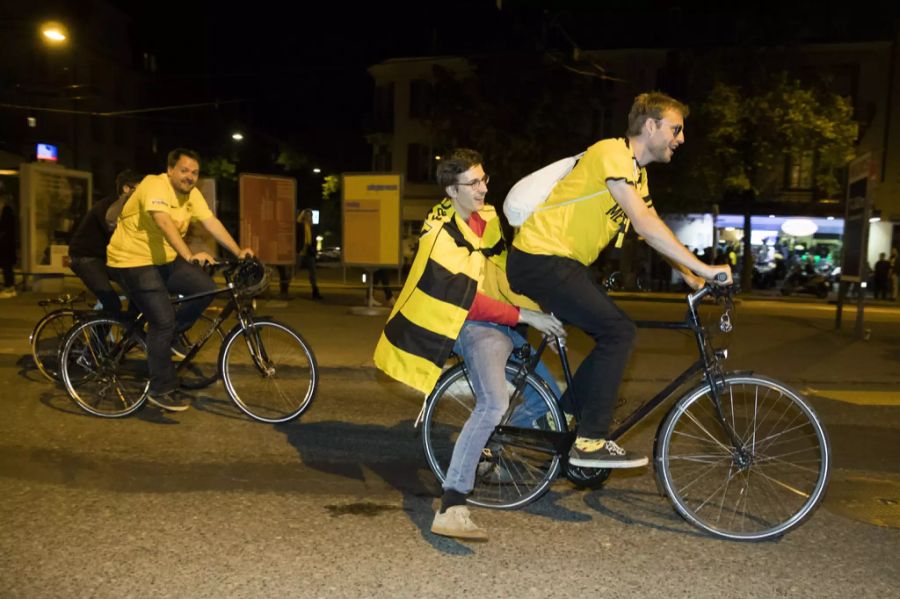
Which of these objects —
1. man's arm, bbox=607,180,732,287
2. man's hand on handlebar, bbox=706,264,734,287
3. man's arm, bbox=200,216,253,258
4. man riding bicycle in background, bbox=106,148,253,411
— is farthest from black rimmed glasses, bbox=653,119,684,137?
man's arm, bbox=200,216,253,258

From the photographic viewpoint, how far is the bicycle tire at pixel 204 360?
245 inches

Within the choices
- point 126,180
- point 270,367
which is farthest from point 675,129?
point 126,180

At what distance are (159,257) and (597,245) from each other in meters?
3.64

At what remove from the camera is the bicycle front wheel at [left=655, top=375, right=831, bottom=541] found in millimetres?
3748

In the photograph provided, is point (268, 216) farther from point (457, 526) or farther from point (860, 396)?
point (457, 526)

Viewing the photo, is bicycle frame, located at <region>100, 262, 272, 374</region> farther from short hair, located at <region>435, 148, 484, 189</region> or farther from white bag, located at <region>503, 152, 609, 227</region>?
white bag, located at <region>503, 152, 609, 227</region>

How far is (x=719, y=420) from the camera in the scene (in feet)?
12.8

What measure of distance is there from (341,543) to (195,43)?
5857cm

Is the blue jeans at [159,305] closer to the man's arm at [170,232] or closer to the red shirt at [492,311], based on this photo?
the man's arm at [170,232]

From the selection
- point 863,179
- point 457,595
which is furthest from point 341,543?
point 863,179

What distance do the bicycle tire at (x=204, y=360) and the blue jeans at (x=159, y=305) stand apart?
0.20 meters

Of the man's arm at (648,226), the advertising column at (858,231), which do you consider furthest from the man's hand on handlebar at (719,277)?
the advertising column at (858,231)

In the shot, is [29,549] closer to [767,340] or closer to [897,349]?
[767,340]

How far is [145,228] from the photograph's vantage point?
5914mm
